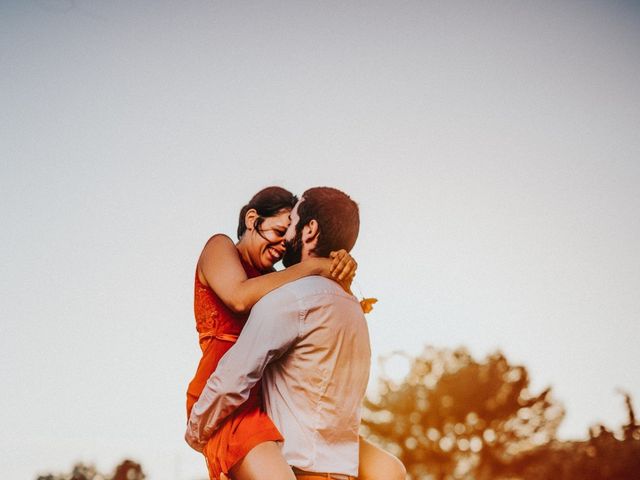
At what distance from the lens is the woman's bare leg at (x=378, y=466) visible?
12.0ft

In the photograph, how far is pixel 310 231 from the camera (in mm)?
3721

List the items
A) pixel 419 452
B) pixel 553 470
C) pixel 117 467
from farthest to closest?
pixel 117 467
pixel 419 452
pixel 553 470

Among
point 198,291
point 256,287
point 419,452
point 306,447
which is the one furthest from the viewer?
point 419,452

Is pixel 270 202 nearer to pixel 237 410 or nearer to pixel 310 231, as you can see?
pixel 310 231

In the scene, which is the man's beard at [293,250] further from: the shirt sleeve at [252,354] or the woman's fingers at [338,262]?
the shirt sleeve at [252,354]

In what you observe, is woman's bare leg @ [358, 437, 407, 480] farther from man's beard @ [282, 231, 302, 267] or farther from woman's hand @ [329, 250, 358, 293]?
man's beard @ [282, 231, 302, 267]

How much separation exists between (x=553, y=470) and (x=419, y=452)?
12.0m

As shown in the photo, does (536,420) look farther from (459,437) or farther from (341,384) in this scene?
(341,384)

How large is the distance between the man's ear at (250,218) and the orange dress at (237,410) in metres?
0.27

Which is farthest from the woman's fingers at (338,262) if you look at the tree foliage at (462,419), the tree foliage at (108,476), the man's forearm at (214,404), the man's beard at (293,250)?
the tree foliage at (108,476)

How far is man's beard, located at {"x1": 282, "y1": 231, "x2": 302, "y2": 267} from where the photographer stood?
149 inches

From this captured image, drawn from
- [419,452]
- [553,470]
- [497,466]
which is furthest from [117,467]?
[553,470]

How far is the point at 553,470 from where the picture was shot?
3045 centimetres

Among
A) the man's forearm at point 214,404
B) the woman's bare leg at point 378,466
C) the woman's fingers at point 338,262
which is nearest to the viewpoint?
the man's forearm at point 214,404
